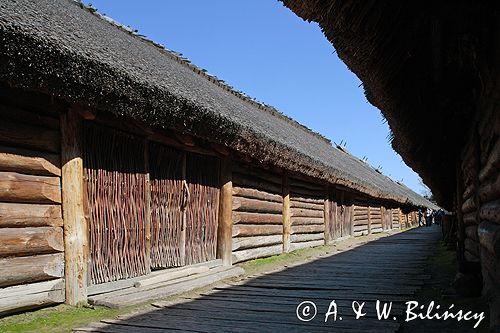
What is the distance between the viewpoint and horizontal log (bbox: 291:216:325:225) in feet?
34.4

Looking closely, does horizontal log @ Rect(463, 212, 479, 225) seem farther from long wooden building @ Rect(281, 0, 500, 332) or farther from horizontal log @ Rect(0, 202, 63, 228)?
horizontal log @ Rect(0, 202, 63, 228)

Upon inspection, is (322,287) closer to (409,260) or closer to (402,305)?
(402,305)

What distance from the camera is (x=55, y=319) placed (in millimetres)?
3855

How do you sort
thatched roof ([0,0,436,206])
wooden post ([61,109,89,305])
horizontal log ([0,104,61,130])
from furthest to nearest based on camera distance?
1. wooden post ([61,109,89,305])
2. horizontal log ([0,104,61,130])
3. thatched roof ([0,0,436,206])

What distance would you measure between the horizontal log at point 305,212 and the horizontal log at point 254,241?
930 millimetres

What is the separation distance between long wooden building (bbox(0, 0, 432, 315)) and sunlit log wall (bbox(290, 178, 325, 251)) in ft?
7.97

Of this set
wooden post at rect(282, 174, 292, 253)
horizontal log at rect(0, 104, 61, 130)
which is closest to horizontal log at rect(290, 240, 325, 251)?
wooden post at rect(282, 174, 292, 253)

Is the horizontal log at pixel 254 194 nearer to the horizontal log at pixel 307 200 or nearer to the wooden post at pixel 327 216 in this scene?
the horizontal log at pixel 307 200

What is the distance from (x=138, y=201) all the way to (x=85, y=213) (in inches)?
38.3

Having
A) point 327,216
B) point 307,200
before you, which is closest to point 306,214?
point 307,200

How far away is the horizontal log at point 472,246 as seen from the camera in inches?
218

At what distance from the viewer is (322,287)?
562 cm

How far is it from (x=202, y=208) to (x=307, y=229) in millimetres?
Result: 4964

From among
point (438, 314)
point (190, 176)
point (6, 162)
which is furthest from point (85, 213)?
point (438, 314)
